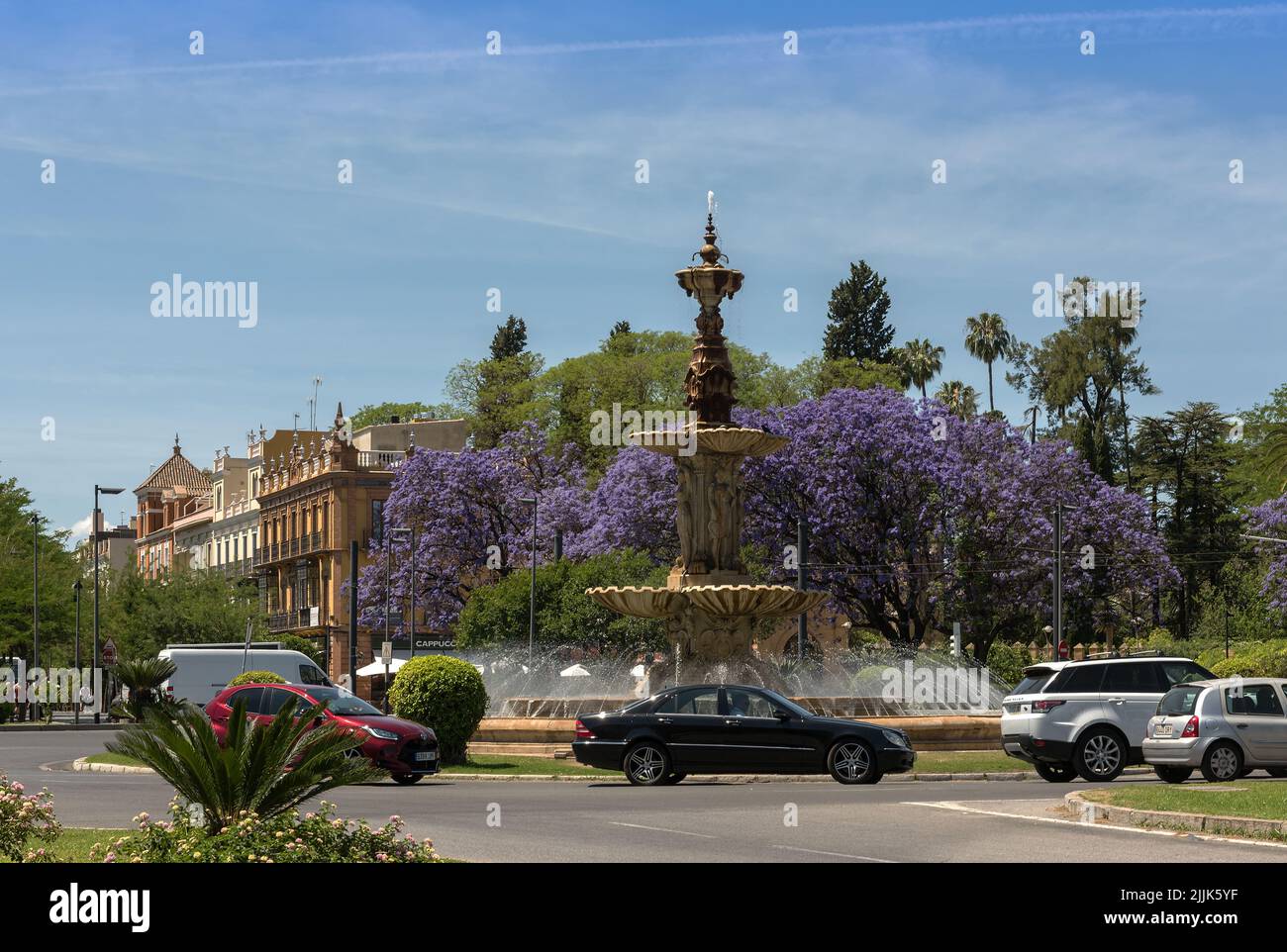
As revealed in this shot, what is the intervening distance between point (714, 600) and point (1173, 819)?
16.2 meters

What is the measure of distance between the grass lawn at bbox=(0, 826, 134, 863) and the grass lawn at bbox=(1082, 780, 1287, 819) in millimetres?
9970

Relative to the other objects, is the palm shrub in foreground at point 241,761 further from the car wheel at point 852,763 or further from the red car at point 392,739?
the car wheel at point 852,763

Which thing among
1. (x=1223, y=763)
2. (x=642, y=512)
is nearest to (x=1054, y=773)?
(x=1223, y=763)

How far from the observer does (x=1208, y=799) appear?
1916cm

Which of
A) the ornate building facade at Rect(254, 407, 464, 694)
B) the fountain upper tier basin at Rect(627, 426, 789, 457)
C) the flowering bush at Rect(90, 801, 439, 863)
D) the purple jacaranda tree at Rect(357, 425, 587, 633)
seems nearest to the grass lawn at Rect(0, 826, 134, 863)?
the flowering bush at Rect(90, 801, 439, 863)

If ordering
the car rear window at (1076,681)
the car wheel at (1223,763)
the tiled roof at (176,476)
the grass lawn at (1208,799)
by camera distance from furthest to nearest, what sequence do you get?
1. the tiled roof at (176,476)
2. the car rear window at (1076,681)
3. the car wheel at (1223,763)
4. the grass lawn at (1208,799)

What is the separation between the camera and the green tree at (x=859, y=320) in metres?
98.7

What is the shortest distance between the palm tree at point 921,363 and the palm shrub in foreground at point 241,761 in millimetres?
92286

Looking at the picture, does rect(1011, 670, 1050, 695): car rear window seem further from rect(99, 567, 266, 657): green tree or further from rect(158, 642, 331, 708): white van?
rect(99, 567, 266, 657): green tree

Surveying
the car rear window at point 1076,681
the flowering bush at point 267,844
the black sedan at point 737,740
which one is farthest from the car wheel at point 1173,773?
the flowering bush at point 267,844

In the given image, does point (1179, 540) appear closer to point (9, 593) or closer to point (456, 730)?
point (9, 593)

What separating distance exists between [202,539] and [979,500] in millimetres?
65578

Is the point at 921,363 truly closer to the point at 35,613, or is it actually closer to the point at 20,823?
the point at 35,613

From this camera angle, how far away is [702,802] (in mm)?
21750
